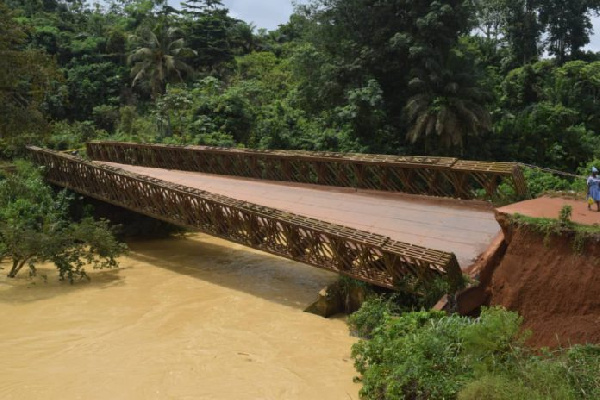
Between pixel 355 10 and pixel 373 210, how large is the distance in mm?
14478

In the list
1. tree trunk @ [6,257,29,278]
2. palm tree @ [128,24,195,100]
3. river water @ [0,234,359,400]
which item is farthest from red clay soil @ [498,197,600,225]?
palm tree @ [128,24,195,100]

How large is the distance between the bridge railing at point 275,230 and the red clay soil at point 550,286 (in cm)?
72

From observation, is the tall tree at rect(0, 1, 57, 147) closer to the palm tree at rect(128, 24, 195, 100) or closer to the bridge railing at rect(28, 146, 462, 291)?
the bridge railing at rect(28, 146, 462, 291)

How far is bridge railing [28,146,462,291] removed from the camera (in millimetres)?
7617

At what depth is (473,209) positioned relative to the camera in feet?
34.9

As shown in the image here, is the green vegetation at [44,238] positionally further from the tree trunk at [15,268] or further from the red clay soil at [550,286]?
the red clay soil at [550,286]

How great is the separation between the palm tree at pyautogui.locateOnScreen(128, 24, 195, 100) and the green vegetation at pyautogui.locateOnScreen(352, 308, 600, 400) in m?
29.8

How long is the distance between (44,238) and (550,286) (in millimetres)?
9937

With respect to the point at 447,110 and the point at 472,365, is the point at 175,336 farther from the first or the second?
the point at 447,110

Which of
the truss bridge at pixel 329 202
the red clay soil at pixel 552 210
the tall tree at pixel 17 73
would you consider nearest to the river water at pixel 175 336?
the truss bridge at pixel 329 202

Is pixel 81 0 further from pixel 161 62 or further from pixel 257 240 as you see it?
pixel 257 240

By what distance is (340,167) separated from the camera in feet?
44.7

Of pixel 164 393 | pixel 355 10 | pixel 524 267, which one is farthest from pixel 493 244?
pixel 355 10

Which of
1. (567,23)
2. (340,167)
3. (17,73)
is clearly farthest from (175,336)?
(567,23)
